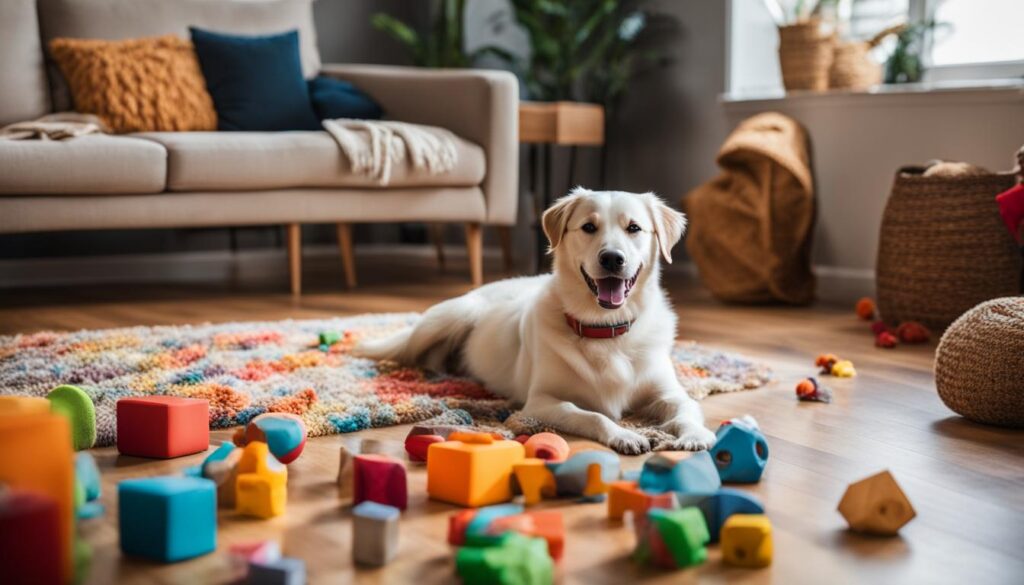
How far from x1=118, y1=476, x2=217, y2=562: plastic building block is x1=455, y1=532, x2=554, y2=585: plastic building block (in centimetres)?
34

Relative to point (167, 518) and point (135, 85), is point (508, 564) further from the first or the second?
point (135, 85)

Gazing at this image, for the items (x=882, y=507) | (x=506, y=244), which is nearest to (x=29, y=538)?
(x=882, y=507)

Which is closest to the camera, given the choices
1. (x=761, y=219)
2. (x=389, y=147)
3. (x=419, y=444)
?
(x=419, y=444)

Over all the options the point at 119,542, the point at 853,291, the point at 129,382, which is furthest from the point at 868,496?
the point at 853,291

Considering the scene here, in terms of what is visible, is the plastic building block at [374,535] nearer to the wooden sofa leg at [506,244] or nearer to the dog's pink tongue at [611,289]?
the dog's pink tongue at [611,289]

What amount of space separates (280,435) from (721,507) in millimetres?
733

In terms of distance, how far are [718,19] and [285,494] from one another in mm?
3631

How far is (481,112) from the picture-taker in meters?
4.04

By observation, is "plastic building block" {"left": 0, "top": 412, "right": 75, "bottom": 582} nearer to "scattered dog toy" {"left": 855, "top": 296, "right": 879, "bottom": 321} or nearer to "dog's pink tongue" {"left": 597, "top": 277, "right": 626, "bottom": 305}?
"dog's pink tongue" {"left": 597, "top": 277, "right": 626, "bottom": 305}

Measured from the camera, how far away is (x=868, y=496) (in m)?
1.41

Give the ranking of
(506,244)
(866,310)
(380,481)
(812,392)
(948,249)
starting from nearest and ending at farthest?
(380,481) → (812,392) → (948,249) → (866,310) → (506,244)

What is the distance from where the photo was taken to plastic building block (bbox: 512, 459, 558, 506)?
1.53 meters

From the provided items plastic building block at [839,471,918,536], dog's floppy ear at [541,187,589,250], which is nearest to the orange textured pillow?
dog's floppy ear at [541,187,589,250]

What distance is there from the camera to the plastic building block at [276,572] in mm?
1126
